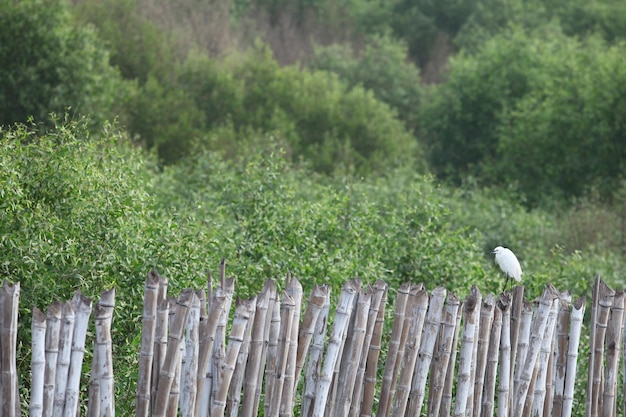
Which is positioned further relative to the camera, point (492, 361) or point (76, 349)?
point (492, 361)

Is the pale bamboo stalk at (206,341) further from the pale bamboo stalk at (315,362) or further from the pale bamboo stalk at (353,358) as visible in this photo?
the pale bamboo stalk at (353,358)

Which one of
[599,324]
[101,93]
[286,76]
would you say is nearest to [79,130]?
[599,324]

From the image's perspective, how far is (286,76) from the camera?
1065 inches

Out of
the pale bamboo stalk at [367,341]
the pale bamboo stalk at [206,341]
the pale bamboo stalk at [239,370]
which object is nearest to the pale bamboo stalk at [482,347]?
the pale bamboo stalk at [367,341]

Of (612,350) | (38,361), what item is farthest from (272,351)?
(612,350)

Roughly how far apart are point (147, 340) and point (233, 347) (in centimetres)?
40

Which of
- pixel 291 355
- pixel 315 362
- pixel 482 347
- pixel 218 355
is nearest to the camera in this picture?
pixel 218 355

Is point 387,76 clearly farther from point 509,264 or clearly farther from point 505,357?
point 505,357

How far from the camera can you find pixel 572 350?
5.22 metres

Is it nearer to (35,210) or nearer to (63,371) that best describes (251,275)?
(35,210)

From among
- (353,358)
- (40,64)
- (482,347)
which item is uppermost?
(40,64)

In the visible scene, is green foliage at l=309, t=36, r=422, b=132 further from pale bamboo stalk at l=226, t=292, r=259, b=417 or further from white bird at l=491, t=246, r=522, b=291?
pale bamboo stalk at l=226, t=292, r=259, b=417

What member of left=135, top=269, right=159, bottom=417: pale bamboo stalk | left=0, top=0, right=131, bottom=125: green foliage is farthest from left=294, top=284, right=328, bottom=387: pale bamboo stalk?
left=0, top=0, right=131, bottom=125: green foliage

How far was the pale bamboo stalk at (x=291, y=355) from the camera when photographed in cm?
445
